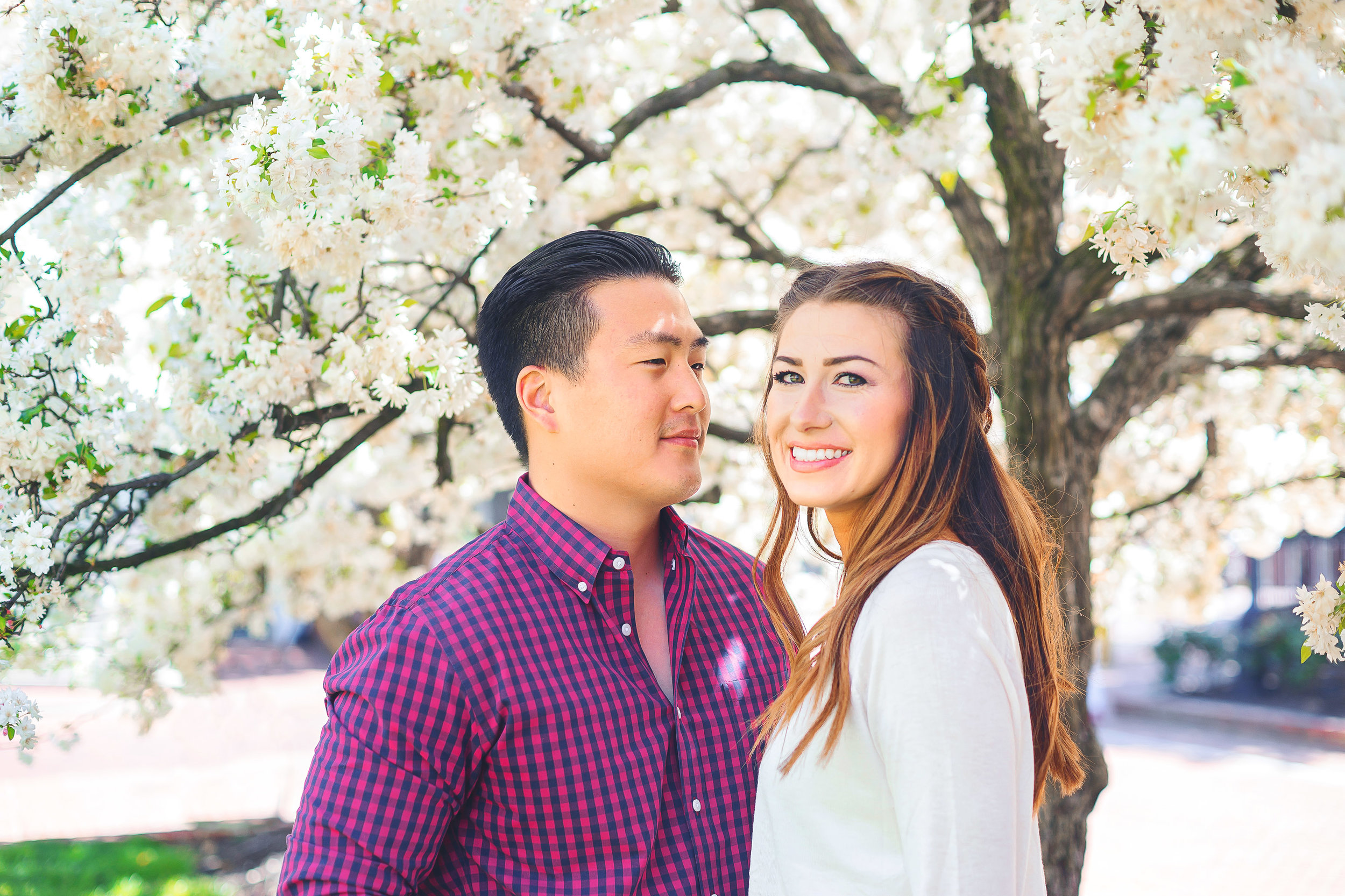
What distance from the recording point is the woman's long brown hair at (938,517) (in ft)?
5.42

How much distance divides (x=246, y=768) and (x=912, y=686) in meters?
10.3

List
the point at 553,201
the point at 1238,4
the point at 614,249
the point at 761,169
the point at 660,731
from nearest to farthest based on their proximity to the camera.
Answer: the point at 1238,4
the point at 660,731
the point at 614,249
the point at 553,201
the point at 761,169

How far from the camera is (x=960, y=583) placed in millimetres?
1518

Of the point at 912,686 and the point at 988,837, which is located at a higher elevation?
the point at 912,686

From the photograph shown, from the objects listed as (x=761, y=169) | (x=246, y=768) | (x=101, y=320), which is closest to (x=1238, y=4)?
(x=101, y=320)

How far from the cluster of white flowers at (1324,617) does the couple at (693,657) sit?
505 millimetres

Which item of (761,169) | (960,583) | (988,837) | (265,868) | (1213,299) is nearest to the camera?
(988,837)

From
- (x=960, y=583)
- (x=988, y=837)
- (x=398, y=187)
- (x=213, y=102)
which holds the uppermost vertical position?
(x=213, y=102)

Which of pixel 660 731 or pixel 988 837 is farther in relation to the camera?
pixel 660 731

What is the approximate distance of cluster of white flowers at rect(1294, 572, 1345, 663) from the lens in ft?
6.45

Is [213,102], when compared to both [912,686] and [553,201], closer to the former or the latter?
[553,201]

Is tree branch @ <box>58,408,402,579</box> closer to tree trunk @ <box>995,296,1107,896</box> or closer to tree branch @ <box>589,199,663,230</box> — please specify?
tree branch @ <box>589,199,663,230</box>

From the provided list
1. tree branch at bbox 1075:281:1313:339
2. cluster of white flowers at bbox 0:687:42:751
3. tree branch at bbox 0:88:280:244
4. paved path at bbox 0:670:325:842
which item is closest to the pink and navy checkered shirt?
cluster of white flowers at bbox 0:687:42:751

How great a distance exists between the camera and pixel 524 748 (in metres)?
1.83
